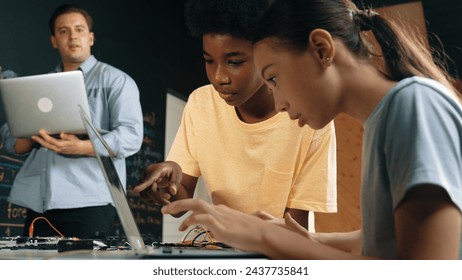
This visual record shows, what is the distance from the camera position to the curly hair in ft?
3.38

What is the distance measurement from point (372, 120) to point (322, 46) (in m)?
0.12

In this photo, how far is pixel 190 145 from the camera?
1192mm

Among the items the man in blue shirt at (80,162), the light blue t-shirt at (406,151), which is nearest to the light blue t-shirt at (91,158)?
the man in blue shirt at (80,162)

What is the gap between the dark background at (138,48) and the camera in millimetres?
1400

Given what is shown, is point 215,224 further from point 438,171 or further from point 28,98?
point 28,98

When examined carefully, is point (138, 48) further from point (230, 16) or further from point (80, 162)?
point (230, 16)

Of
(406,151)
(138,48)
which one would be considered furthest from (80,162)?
(406,151)

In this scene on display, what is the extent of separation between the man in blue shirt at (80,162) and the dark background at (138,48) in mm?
99

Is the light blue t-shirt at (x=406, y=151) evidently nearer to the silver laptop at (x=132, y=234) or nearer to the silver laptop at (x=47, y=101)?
the silver laptop at (x=132, y=234)

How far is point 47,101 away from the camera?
1.15 m

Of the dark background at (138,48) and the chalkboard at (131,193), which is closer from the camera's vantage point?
the dark background at (138,48)

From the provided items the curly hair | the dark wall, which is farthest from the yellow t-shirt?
the dark wall
